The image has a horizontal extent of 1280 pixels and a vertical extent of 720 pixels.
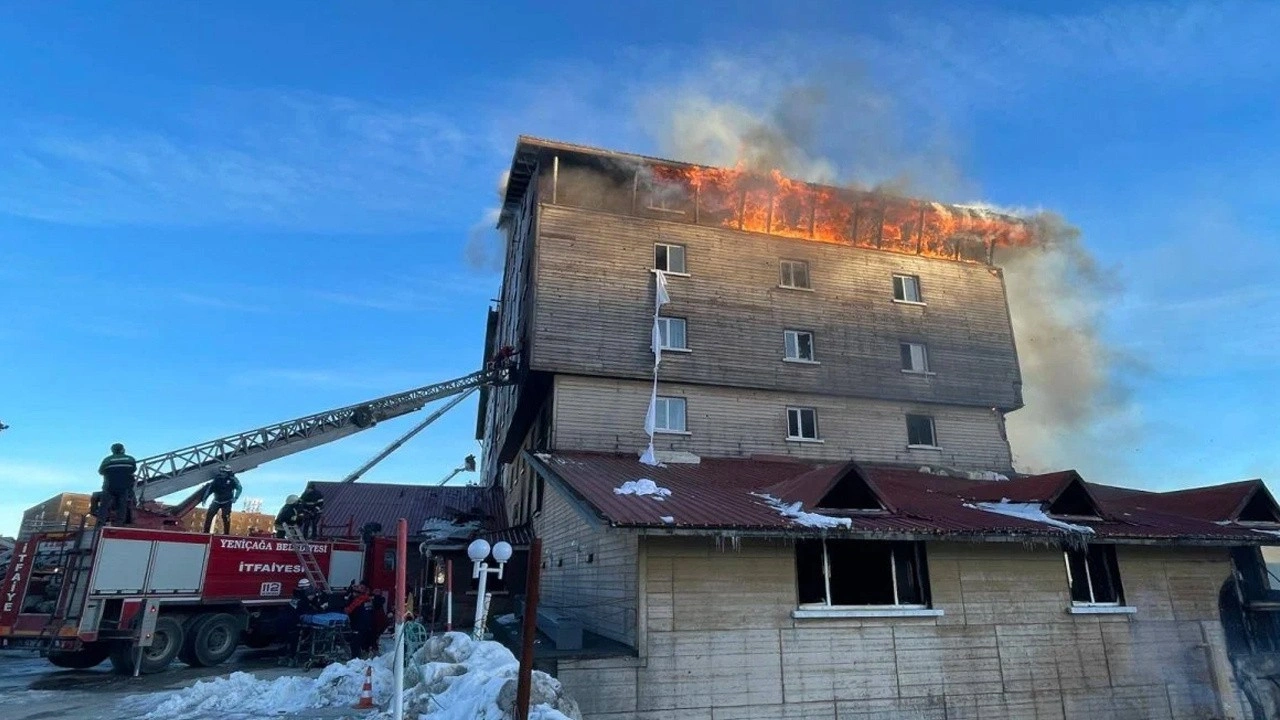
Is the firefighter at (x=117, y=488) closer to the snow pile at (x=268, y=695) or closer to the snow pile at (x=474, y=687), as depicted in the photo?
the snow pile at (x=268, y=695)

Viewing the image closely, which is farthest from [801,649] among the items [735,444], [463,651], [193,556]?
[193,556]

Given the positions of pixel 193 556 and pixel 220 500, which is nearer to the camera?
pixel 193 556

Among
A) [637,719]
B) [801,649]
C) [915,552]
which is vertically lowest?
[637,719]

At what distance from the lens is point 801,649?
475 inches

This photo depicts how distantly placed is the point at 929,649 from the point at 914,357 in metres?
13.5

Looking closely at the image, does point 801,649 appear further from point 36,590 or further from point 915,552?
point 36,590

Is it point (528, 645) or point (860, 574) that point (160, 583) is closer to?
point (528, 645)

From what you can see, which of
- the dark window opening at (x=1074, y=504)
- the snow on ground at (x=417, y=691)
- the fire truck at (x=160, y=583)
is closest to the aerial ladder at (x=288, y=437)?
the fire truck at (x=160, y=583)

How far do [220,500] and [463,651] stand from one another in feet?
42.1

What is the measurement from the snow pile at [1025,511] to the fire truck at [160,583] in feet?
55.4

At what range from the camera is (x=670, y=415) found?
2127cm

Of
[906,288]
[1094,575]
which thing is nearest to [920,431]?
[906,288]

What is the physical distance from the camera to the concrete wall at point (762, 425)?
20.5m

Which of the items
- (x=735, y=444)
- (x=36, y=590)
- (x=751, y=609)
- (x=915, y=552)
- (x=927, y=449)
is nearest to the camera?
(x=751, y=609)
